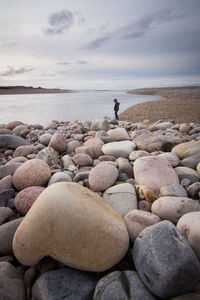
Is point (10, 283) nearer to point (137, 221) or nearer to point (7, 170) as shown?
point (137, 221)

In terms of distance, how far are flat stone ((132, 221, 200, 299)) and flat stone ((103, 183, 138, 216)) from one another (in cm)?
68

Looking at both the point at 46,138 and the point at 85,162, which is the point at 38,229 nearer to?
the point at 85,162

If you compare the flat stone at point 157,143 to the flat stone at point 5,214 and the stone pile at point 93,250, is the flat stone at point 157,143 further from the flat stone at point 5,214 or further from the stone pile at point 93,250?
the flat stone at point 5,214

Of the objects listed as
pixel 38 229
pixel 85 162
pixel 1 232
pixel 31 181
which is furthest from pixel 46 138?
pixel 38 229

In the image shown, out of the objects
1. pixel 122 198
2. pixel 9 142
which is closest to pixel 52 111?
pixel 9 142

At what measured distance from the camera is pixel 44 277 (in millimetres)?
1379

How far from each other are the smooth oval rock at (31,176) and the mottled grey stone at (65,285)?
134cm

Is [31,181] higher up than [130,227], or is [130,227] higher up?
[31,181]

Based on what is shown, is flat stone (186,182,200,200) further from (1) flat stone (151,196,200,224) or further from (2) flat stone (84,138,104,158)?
(2) flat stone (84,138,104,158)

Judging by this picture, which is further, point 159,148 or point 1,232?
point 159,148

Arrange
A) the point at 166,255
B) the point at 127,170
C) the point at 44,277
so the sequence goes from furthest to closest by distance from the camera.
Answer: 1. the point at 127,170
2. the point at 44,277
3. the point at 166,255

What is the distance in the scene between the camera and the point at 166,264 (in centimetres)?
124

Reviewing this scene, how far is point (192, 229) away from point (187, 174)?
135cm

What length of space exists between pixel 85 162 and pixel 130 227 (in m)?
1.77
